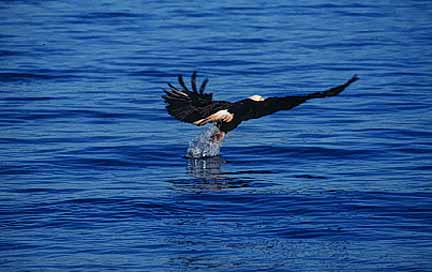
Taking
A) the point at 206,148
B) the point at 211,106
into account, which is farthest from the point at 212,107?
the point at 206,148

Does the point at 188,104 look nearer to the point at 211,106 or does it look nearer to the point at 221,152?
the point at 211,106

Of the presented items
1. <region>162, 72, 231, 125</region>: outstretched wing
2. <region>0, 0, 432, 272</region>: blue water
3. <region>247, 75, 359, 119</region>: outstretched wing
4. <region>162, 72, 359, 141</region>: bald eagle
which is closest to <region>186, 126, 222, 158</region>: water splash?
<region>0, 0, 432, 272</region>: blue water

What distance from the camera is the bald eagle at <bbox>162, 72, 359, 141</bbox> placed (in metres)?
12.3

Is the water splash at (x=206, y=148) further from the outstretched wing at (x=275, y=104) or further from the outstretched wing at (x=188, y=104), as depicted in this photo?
the outstretched wing at (x=188, y=104)

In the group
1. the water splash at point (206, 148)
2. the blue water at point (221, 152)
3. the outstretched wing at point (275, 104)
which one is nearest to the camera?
the blue water at point (221, 152)

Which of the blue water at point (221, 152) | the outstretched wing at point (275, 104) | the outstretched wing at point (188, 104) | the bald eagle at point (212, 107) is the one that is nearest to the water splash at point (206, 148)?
the blue water at point (221, 152)

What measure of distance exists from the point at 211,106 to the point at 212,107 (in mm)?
20

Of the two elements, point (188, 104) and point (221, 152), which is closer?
point (188, 104)

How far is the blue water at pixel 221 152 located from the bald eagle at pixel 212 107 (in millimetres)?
539

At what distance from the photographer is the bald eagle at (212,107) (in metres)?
12.3

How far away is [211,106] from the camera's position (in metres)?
12.4

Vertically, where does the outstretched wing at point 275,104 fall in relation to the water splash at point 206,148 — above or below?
above

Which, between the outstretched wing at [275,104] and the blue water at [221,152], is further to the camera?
the outstretched wing at [275,104]

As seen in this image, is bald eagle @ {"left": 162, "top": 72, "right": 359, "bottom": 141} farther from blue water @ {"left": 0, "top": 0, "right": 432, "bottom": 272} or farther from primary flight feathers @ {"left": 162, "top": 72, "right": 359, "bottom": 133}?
blue water @ {"left": 0, "top": 0, "right": 432, "bottom": 272}
